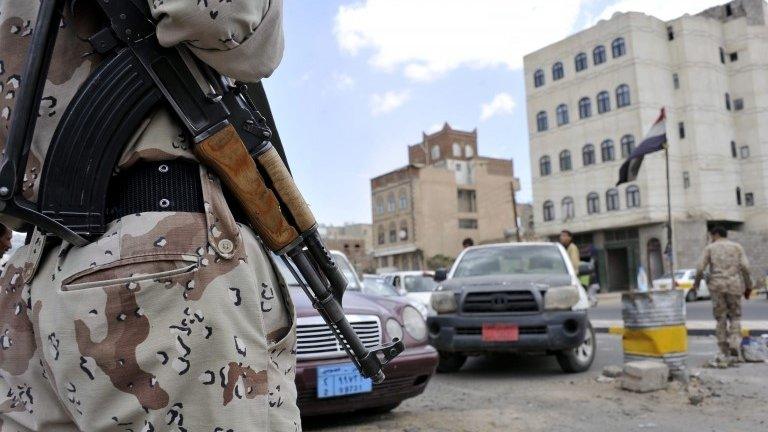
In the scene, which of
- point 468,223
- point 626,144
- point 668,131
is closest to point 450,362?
point 626,144

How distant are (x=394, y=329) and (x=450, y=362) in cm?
323

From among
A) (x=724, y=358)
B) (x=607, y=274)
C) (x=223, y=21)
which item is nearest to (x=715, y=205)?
(x=607, y=274)

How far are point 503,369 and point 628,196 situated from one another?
111 feet

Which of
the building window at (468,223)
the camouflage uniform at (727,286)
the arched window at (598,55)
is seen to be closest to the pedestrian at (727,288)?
the camouflage uniform at (727,286)

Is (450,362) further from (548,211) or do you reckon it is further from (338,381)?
(548,211)

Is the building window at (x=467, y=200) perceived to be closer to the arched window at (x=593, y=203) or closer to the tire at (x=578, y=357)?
the arched window at (x=593, y=203)

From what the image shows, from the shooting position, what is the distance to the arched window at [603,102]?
1580 inches

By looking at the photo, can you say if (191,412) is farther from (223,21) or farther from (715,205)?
(715,205)

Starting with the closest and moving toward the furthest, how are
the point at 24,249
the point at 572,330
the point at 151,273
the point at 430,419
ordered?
the point at 151,273, the point at 24,249, the point at 430,419, the point at 572,330

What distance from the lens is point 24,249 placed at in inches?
59.0

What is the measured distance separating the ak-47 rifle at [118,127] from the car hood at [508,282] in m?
6.02

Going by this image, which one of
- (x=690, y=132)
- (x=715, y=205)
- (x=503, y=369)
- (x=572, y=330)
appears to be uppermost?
(x=690, y=132)

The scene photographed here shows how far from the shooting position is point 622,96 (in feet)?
129

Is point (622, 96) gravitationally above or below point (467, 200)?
above
